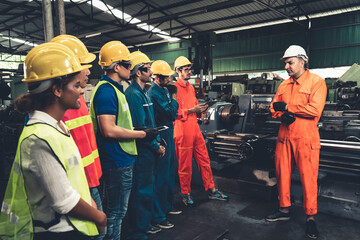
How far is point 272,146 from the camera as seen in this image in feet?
9.77

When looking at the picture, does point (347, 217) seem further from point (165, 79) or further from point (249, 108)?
point (165, 79)

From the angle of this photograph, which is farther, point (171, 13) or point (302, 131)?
point (171, 13)

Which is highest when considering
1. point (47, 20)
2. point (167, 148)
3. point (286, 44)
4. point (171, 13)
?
point (171, 13)

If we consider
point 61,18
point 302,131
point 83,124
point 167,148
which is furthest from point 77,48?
point 61,18

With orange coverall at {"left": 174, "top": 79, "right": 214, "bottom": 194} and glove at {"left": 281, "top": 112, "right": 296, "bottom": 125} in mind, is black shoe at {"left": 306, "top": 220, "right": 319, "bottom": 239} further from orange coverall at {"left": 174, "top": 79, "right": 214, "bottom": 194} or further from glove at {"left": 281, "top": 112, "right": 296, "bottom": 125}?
orange coverall at {"left": 174, "top": 79, "right": 214, "bottom": 194}

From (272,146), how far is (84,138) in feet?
7.50

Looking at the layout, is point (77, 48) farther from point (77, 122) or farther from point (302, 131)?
point (302, 131)

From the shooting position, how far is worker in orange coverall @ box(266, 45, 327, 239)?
7.33ft

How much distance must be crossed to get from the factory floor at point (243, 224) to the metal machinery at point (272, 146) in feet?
0.60

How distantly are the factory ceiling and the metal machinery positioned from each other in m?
5.12

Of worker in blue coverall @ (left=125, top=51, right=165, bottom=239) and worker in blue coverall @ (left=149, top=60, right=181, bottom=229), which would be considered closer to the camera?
worker in blue coverall @ (left=125, top=51, right=165, bottom=239)

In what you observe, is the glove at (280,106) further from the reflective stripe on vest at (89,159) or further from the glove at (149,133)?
the reflective stripe on vest at (89,159)

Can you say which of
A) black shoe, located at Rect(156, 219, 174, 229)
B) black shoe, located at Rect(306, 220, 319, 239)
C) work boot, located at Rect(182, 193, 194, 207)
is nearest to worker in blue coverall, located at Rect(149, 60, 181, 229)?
black shoe, located at Rect(156, 219, 174, 229)

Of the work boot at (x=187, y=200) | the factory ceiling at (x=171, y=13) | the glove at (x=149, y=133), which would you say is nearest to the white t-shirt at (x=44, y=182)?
the glove at (x=149, y=133)
